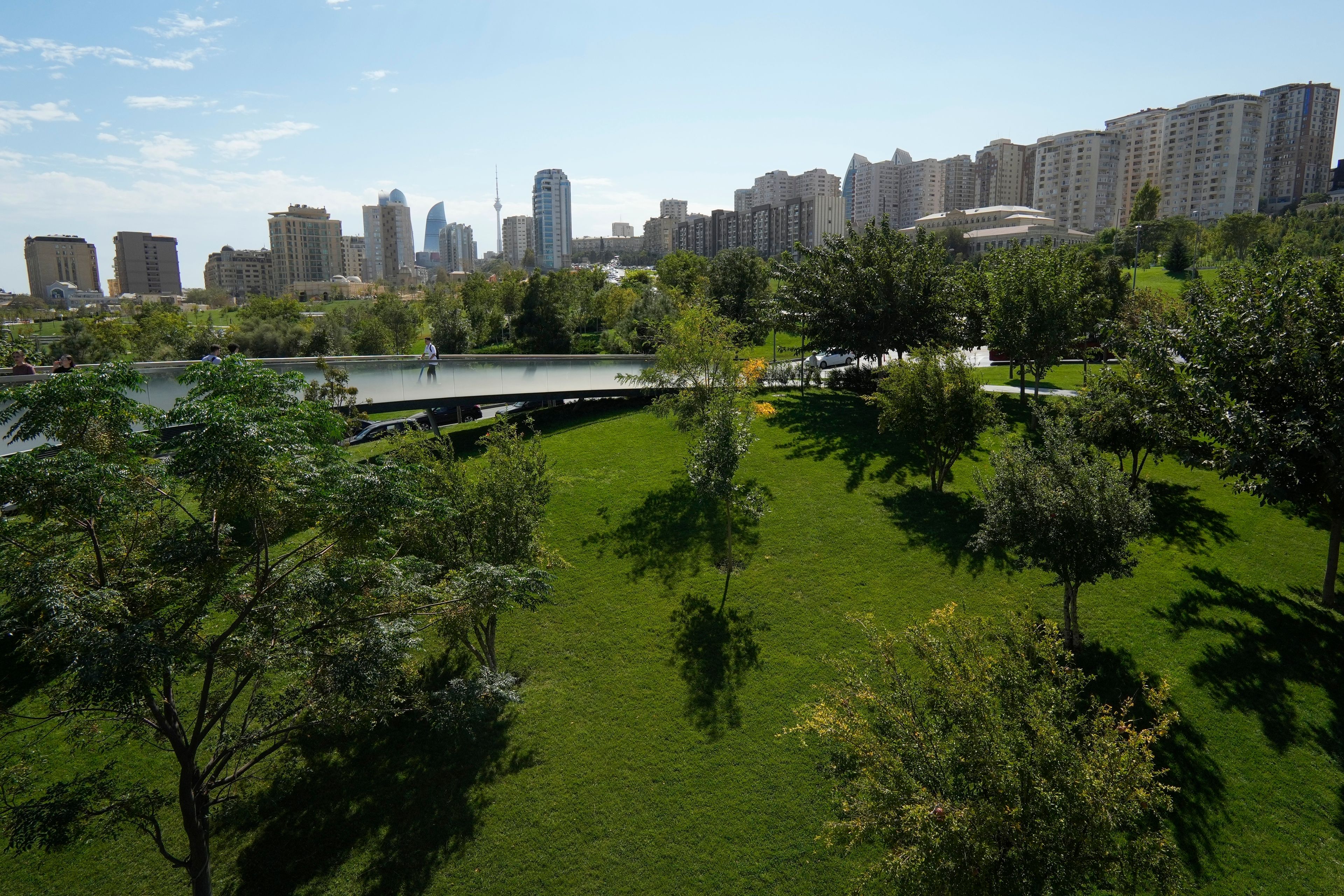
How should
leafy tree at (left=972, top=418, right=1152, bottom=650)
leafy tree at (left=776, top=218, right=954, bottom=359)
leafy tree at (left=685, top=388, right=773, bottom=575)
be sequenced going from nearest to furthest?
leafy tree at (left=972, top=418, right=1152, bottom=650) → leafy tree at (left=685, top=388, right=773, bottom=575) → leafy tree at (left=776, top=218, right=954, bottom=359)

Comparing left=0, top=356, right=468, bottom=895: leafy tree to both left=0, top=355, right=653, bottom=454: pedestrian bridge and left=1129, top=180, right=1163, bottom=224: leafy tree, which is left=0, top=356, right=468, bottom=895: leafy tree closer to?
left=0, top=355, right=653, bottom=454: pedestrian bridge

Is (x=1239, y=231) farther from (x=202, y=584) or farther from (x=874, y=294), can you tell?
(x=202, y=584)

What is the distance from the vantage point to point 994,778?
7207 millimetres

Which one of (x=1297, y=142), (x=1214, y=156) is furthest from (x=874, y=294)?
(x=1297, y=142)

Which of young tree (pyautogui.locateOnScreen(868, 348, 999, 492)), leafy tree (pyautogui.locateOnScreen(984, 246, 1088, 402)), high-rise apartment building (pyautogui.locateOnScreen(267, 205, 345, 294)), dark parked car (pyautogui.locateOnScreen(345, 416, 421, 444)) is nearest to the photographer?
young tree (pyautogui.locateOnScreen(868, 348, 999, 492))

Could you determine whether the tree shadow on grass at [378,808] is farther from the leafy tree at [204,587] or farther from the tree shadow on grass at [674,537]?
the tree shadow on grass at [674,537]

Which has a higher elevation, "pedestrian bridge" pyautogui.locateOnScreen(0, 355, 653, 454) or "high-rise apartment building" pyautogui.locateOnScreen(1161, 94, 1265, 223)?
"high-rise apartment building" pyautogui.locateOnScreen(1161, 94, 1265, 223)

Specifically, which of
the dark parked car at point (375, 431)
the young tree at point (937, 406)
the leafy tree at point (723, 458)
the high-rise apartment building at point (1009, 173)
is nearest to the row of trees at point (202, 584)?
the leafy tree at point (723, 458)

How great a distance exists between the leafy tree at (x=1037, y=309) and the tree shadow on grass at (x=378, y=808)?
990 inches

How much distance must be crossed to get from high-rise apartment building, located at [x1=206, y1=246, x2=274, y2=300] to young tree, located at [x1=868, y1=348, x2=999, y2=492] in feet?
668

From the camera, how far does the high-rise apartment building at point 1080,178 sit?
14638 cm

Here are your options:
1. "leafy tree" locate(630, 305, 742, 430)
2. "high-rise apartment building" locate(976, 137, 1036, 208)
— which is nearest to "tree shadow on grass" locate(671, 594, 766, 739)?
"leafy tree" locate(630, 305, 742, 430)

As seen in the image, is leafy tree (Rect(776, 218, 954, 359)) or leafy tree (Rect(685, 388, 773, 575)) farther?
leafy tree (Rect(776, 218, 954, 359))

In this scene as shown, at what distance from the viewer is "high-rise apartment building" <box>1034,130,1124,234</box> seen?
146375mm
